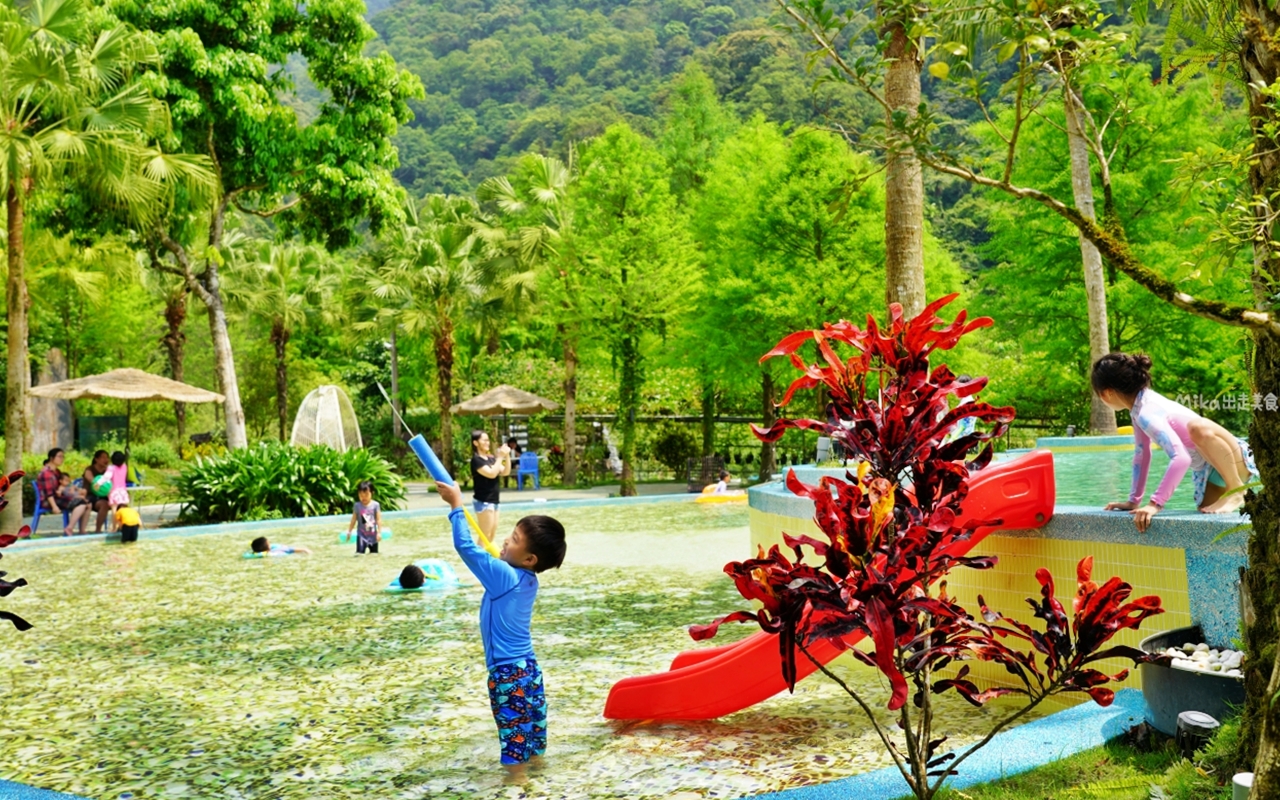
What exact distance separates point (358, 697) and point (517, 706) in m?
1.84

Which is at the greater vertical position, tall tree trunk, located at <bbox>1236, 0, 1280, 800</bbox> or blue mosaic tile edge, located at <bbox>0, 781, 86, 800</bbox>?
tall tree trunk, located at <bbox>1236, 0, 1280, 800</bbox>

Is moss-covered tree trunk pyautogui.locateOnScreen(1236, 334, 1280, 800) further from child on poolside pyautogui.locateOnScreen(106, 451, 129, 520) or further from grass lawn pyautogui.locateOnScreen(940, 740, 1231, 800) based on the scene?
child on poolside pyautogui.locateOnScreen(106, 451, 129, 520)

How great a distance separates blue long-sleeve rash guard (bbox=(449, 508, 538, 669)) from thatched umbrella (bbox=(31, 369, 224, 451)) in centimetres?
1636

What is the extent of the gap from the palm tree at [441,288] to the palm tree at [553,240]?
1660mm

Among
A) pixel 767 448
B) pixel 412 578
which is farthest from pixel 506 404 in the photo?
pixel 412 578

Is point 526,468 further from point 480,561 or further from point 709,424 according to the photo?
point 480,561

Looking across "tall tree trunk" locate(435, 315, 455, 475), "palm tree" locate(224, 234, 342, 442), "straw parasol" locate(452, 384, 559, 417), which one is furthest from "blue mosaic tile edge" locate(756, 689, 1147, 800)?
"palm tree" locate(224, 234, 342, 442)

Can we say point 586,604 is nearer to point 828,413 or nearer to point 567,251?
point 828,413

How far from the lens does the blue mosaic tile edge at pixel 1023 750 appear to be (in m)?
3.71

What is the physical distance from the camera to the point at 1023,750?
160 inches

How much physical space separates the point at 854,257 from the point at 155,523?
14732 millimetres

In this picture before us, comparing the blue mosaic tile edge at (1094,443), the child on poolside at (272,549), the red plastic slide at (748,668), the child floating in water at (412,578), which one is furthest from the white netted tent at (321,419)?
the red plastic slide at (748,668)

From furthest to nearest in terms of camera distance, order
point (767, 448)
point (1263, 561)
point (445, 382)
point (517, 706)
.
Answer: point (445, 382)
point (767, 448)
point (517, 706)
point (1263, 561)

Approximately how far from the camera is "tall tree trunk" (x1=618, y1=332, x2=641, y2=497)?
24.5 m
